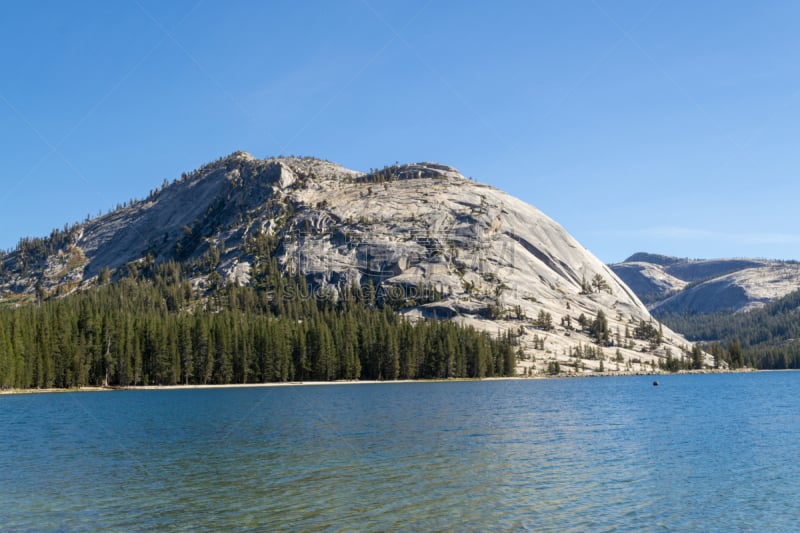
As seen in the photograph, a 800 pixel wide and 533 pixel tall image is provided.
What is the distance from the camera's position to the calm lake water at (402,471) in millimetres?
34688

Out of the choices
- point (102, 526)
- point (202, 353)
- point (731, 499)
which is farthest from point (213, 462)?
point (202, 353)

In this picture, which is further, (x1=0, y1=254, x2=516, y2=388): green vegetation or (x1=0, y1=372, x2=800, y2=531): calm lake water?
(x1=0, y1=254, x2=516, y2=388): green vegetation

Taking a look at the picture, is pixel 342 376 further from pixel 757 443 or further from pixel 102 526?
pixel 102 526

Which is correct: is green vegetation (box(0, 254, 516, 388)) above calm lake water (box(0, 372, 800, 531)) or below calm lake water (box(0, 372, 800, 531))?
above

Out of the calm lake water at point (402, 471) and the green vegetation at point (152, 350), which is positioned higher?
the green vegetation at point (152, 350)

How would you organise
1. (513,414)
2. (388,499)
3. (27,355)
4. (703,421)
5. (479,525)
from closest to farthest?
1. (479,525)
2. (388,499)
3. (703,421)
4. (513,414)
5. (27,355)

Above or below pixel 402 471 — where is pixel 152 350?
above

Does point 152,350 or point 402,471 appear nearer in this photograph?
point 402,471

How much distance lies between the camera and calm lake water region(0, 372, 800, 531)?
34.7 m

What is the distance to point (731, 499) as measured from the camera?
38812 millimetres

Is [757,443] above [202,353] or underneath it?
underneath

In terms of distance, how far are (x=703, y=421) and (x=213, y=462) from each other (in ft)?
199

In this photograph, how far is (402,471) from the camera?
46.7 metres

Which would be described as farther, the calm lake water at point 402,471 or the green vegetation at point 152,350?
the green vegetation at point 152,350
